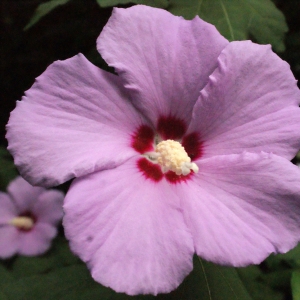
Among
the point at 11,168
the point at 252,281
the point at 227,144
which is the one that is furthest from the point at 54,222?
the point at 227,144

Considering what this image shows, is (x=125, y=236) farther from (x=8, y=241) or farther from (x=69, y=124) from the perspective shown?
(x=8, y=241)

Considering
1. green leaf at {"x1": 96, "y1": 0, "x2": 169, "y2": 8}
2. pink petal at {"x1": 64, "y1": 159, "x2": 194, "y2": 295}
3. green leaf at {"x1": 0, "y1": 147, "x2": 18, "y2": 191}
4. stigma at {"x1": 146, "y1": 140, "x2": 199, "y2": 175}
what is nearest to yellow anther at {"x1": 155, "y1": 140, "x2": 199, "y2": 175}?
stigma at {"x1": 146, "y1": 140, "x2": 199, "y2": 175}

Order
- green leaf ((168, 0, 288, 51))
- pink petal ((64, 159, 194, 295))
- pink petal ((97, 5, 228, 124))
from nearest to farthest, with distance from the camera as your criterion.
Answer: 1. pink petal ((64, 159, 194, 295))
2. pink petal ((97, 5, 228, 124))
3. green leaf ((168, 0, 288, 51))

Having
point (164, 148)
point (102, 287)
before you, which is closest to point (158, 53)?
point (164, 148)

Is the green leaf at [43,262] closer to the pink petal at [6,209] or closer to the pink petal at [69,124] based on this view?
the pink petal at [6,209]

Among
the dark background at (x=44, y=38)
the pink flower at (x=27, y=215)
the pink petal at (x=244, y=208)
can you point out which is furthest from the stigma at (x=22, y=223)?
the pink petal at (x=244, y=208)

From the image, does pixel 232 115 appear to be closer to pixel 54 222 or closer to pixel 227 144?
pixel 227 144

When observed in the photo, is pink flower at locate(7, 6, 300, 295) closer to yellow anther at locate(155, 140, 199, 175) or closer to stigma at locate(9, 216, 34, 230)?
yellow anther at locate(155, 140, 199, 175)
